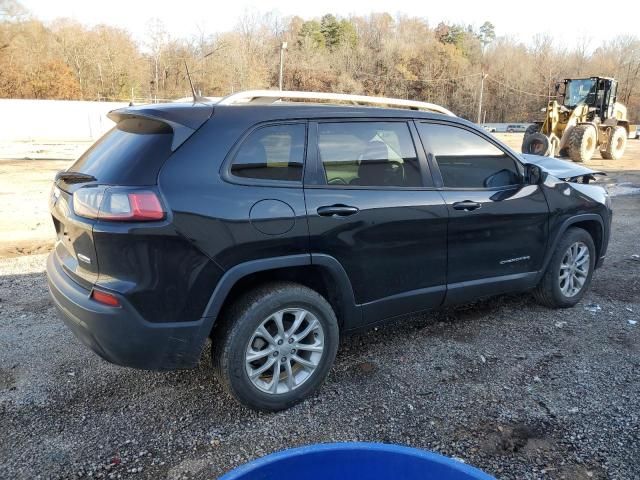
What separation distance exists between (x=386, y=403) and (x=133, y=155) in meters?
2.02

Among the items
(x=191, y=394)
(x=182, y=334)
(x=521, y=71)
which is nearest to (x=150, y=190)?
(x=182, y=334)

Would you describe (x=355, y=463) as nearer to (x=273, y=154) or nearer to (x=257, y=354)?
(x=257, y=354)

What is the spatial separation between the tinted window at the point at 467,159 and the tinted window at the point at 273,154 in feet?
3.39

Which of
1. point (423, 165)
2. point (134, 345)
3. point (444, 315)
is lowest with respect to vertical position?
point (444, 315)

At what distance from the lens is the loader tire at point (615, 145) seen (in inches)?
736

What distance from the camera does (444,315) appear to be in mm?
4512

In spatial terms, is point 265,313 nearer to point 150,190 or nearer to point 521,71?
point 150,190

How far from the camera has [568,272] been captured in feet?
15.0

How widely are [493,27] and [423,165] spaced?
414 ft

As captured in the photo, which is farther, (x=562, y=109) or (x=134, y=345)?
(x=562, y=109)

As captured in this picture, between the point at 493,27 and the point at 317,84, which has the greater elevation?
the point at 493,27

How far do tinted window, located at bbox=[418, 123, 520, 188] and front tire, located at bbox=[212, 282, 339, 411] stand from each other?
139 centimetres

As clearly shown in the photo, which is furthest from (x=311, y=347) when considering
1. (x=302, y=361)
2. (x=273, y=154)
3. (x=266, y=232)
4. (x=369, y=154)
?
(x=369, y=154)

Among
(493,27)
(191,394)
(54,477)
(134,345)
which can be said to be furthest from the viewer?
(493,27)
